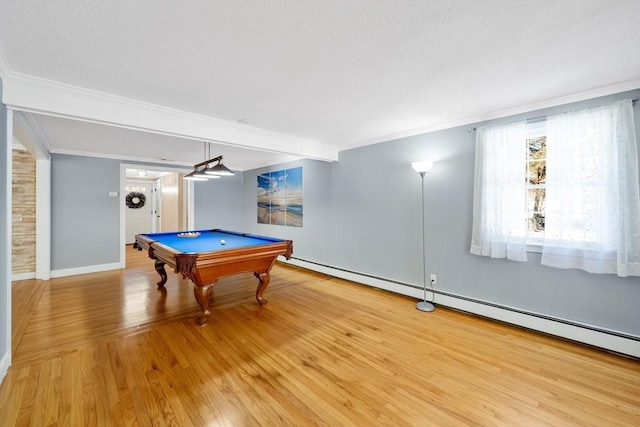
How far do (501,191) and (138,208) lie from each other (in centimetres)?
980

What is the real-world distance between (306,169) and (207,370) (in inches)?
157

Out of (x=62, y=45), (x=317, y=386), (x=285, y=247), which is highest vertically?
(x=62, y=45)

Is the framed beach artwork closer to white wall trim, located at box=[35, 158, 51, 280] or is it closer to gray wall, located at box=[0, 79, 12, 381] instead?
white wall trim, located at box=[35, 158, 51, 280]

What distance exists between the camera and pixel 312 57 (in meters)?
1.86

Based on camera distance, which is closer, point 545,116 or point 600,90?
point 600,90

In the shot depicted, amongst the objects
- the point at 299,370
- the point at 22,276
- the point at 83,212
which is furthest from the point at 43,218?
the point at 299,370

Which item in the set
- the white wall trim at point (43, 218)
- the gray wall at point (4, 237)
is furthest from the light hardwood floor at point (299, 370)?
the white wall trim at point (43, 218)

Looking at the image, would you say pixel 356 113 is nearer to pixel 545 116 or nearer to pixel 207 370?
pixel 545 116

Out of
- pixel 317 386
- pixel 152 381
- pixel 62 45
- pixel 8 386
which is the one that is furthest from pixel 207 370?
pixel 62 45

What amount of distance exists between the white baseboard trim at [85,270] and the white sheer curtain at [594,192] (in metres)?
6.90

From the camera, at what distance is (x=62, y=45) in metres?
1.71

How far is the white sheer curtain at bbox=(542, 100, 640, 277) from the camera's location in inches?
87.8

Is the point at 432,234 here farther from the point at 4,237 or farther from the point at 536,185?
the point at 4,237

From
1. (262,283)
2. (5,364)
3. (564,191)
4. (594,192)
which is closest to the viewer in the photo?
(5,364)
